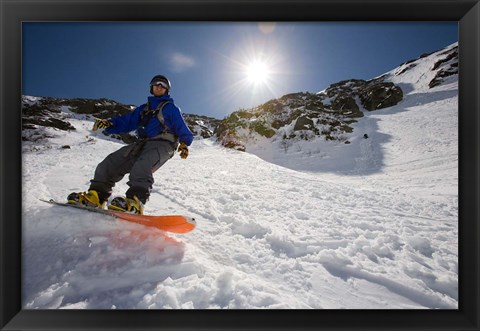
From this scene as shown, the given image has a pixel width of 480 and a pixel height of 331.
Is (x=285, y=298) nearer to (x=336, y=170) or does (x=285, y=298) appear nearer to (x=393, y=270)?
(x=393, y=270)

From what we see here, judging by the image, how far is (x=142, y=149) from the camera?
2346mm

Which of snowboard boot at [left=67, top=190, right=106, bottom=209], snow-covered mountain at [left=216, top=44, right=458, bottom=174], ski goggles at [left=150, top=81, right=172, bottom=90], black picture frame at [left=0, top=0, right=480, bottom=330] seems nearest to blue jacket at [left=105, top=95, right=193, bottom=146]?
ski goggles at [left=150, top=81, right=172, bottom=90]

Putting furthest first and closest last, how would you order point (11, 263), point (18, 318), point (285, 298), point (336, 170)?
point (336, 170) < point (11, 263) < point (18, 318) < point (285, 298)

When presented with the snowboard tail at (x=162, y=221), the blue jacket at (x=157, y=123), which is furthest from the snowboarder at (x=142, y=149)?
the snowboard tail at (x=162, y=221)

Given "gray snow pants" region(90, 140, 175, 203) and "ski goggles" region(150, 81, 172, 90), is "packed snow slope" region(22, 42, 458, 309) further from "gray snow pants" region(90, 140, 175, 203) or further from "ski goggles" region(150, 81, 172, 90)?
"ski goggles" region(150, 81, 172, 90)

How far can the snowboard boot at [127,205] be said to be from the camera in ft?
6.59

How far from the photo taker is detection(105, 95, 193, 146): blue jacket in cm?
237

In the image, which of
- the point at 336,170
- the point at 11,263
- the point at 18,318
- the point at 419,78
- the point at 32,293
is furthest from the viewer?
the point at 419,78
